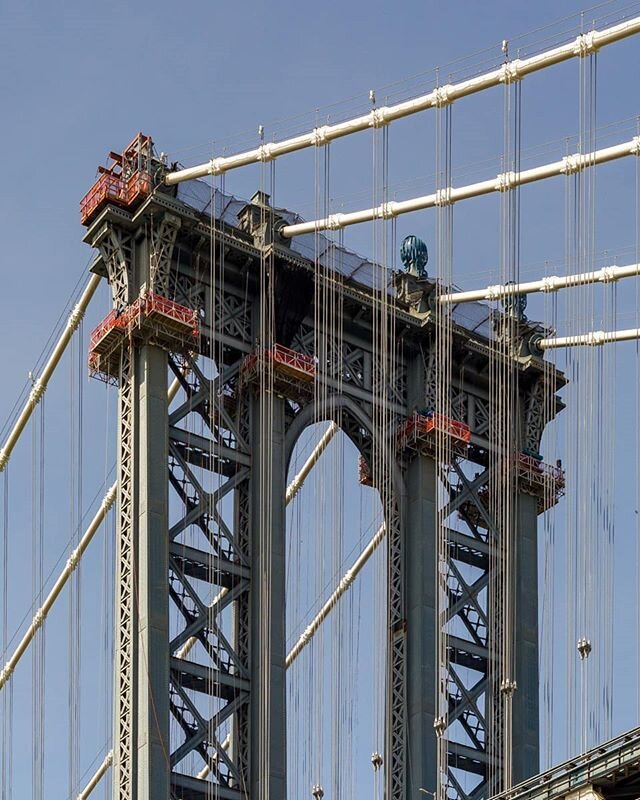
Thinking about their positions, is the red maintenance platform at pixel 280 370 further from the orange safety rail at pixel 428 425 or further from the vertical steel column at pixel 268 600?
the orange safety rail at pixel 428 425

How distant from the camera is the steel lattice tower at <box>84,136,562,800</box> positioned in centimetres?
8369

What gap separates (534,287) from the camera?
9356 cm

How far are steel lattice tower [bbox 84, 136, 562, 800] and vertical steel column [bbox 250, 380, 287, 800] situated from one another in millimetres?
66

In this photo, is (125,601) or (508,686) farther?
(508,686)

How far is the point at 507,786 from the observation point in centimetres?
9025

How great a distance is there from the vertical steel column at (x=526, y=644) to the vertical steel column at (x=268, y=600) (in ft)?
33.2

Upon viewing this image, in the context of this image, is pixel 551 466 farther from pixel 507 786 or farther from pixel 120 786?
pixel 120 786

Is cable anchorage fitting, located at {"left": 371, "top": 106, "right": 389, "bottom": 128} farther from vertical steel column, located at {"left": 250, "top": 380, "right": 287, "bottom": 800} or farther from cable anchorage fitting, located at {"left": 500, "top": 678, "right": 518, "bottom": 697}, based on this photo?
cable anchorage fitting, located at {"left": 500, "top": 678, "right": 518, "bottom": 697}

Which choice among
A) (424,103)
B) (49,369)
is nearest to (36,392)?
(49,369)

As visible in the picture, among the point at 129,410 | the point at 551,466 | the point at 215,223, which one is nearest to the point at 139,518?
the point at 129,410

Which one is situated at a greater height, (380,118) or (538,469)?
(380,118)

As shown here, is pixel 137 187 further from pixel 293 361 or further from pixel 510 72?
pixel 510 72

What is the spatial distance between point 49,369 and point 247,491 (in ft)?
46.3

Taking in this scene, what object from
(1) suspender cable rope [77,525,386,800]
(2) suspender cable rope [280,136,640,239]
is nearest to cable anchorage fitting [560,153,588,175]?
(2) suspender cable rope [280,136,640,239]
